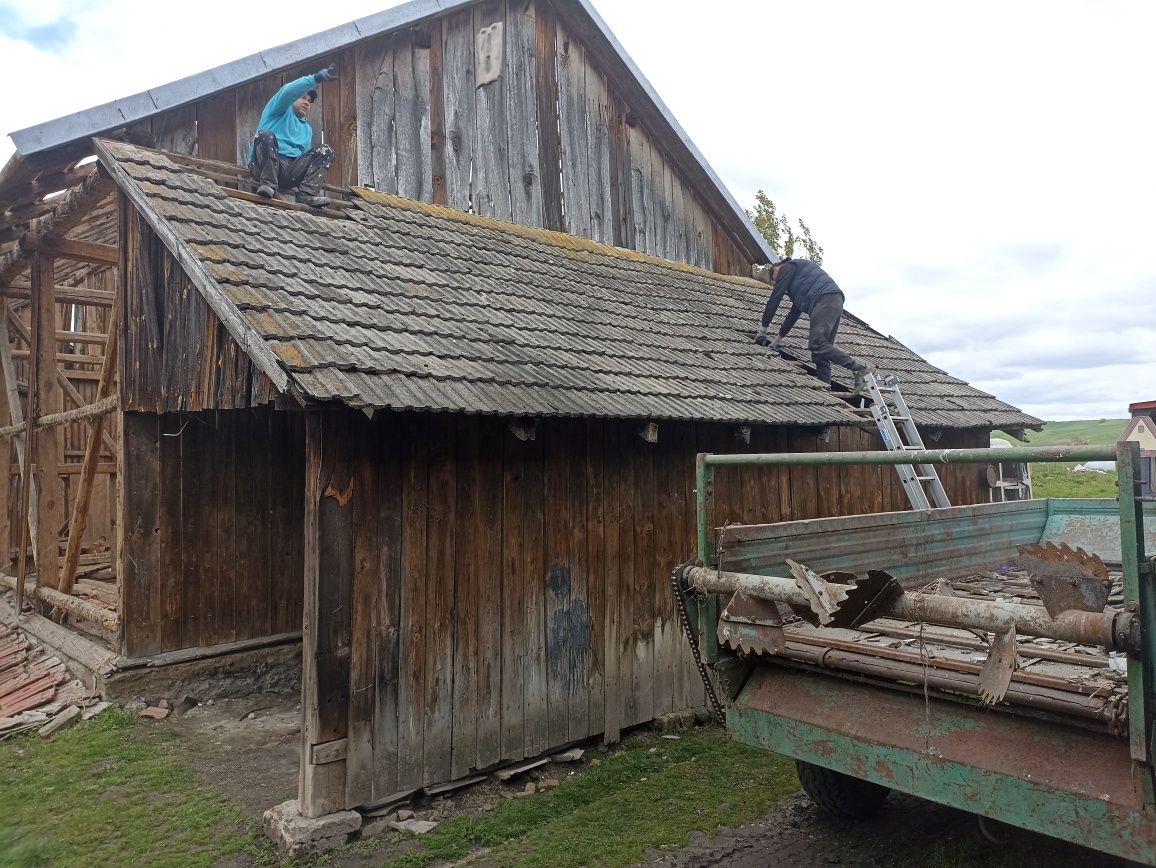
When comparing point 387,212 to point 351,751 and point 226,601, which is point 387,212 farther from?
point 351,751

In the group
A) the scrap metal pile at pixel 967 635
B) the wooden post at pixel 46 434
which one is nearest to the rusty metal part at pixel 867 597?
the scrap metal pile at pixel 967 635

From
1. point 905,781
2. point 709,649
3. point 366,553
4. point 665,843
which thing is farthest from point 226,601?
point 905,781

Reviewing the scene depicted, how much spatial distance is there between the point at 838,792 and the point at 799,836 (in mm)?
345

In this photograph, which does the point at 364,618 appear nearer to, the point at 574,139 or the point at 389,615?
the point at 389,615

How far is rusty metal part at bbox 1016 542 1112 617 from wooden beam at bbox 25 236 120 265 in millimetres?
8569

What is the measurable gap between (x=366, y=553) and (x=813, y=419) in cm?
433

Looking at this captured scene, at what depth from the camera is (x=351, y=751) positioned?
196 inches

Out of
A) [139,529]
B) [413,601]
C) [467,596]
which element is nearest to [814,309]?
[467,596]

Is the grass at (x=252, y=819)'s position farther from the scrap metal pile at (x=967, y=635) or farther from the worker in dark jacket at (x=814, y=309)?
the worker in dark jacket at (x=814, y=309)

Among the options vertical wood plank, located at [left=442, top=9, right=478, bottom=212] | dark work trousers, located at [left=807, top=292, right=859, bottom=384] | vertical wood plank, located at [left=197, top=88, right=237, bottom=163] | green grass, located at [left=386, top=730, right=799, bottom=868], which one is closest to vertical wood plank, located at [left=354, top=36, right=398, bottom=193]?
vertical wood plank, located at [left=442, top=9, right=478, bottom=212]

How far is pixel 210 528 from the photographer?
753 cm

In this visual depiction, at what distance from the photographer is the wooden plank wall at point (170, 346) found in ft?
18.1

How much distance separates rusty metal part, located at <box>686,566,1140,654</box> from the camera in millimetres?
2641

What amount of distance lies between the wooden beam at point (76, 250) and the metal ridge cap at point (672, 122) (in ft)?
19.8
